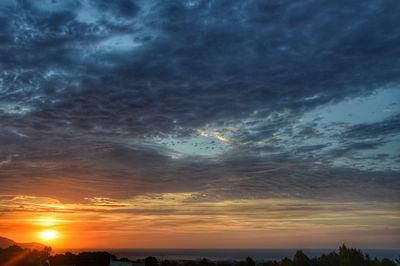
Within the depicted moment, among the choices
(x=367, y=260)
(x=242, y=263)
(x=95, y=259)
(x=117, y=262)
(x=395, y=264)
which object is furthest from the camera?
(x=242, y=263)

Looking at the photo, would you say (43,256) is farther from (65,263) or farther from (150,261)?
(150,261)

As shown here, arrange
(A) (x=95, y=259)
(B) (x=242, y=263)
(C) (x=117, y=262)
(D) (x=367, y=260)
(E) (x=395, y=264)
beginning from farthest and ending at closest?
1. (B) (x=242, y=263)
2. (A) (x=95, y=259)
3. (C) (x=117, y=262)
4. (D) (x=367, y=260)
5. (E) (x=395, y=264)

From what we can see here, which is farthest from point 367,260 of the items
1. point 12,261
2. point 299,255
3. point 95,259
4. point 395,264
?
point 12,261

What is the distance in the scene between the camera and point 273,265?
302 ft

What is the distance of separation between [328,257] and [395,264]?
18037 mm

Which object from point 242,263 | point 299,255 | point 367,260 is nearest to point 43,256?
point 242,263

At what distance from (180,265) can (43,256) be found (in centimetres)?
3157

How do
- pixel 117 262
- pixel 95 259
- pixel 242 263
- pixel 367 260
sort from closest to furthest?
pixel 367 260 < pixel 117 262 < pixel 95 259 < pixel 242 263

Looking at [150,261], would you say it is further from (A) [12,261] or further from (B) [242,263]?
(A) [12,261]

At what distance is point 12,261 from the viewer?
70562 mm

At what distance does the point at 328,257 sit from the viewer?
8600 cm

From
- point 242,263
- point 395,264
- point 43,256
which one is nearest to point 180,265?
point 242,263

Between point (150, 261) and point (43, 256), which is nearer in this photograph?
point (43, 256)

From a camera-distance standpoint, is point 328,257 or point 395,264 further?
point 328,257
